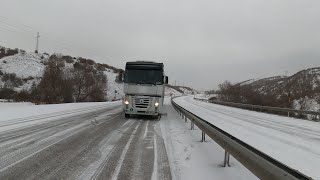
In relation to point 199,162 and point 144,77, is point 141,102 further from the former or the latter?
point 199,162

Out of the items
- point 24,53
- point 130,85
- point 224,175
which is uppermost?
point 24,53

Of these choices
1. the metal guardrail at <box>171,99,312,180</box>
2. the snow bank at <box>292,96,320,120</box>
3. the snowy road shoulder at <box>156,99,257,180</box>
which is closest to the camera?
the metal guardrail at <box>171,99,312,180</box>

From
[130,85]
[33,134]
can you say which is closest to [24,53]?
[130,85]

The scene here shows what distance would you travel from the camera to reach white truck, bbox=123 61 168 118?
22703 mm

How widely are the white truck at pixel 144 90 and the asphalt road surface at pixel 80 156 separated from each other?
9.12 metres

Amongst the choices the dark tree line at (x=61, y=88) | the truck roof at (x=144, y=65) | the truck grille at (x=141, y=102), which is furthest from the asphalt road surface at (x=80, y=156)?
the dark tree line at (x=61, y=88)

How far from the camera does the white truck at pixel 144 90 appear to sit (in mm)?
22703

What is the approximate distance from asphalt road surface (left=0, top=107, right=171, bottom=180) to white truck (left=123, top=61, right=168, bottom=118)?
9124 millimetres

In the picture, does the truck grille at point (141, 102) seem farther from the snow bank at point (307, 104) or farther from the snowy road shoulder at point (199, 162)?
the snow bank at point (307, 104)

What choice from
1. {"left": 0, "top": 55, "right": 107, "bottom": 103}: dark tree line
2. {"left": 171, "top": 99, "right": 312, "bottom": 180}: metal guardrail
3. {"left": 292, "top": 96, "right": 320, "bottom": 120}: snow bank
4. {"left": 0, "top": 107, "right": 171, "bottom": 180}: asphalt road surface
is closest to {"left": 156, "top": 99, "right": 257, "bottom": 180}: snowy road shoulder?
{"left": 0, "top": 107, "right": 171, "bottom": 180}: asphalt road surface

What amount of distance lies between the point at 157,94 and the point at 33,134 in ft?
35.2

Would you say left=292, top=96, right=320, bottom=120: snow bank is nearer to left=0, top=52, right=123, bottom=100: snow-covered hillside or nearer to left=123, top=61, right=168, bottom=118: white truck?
left=0, top=52, right=123, bottom=100: snow-covered hillside

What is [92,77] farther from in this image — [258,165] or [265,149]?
[258,165]

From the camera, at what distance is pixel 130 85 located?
22.9 m
